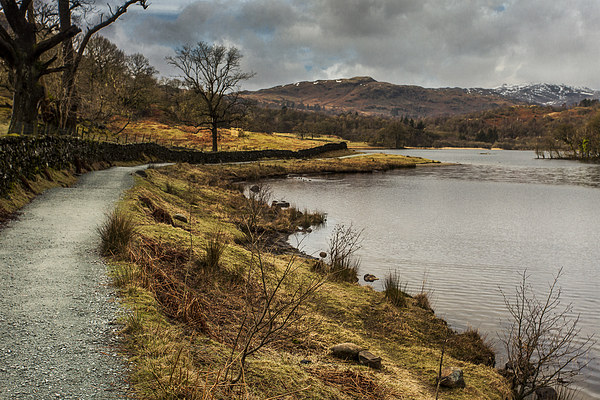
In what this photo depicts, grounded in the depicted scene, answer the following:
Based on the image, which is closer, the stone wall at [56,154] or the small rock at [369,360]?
the small rock at [369,360]

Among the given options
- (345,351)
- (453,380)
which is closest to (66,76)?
(345,351)

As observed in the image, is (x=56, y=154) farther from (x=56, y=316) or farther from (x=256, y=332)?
(x=256, y=332)

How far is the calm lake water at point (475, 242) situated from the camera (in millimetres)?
10507

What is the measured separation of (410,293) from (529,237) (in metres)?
11.7

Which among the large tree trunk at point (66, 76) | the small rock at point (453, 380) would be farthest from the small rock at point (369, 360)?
the large tree trunk at point (66, 76)

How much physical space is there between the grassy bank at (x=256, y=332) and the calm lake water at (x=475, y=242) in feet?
5.31

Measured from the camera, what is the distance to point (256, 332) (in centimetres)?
409

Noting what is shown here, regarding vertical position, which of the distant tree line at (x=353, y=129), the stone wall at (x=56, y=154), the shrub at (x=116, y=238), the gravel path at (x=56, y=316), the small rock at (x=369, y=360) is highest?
the distant tree line at (x=353, y=129)

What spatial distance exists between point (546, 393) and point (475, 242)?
500 inches

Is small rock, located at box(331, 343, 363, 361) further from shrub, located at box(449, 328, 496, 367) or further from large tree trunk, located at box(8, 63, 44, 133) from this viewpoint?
large tree trunk, located at box(8, 63, 44, 133)

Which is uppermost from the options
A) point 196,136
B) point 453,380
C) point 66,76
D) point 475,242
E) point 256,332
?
point 66,76

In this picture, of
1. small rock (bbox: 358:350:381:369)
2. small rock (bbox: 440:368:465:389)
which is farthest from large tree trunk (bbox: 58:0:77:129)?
small rock (bbox: 440:368:465:389)

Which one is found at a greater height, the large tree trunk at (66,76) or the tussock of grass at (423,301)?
the large tree trunk at (66,76)

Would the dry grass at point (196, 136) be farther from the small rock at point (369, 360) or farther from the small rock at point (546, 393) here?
the small rock at point (546, 393)
